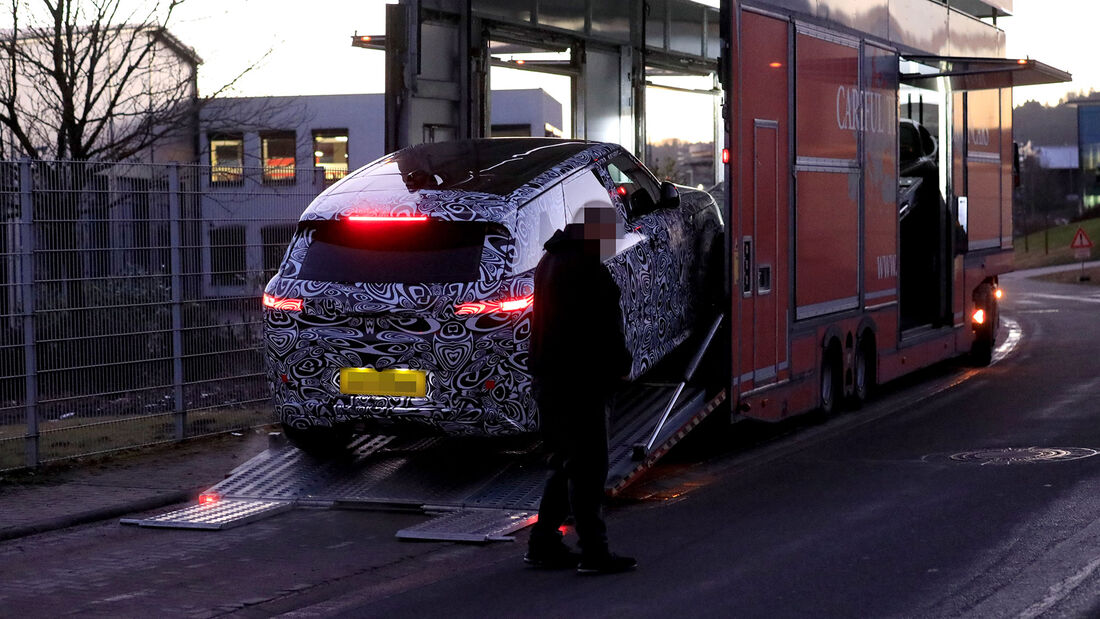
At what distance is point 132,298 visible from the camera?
39.0 ft

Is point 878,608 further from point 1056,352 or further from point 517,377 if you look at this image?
point 1056,352

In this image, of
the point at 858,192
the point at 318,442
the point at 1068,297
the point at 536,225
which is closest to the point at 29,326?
the point at 318,442

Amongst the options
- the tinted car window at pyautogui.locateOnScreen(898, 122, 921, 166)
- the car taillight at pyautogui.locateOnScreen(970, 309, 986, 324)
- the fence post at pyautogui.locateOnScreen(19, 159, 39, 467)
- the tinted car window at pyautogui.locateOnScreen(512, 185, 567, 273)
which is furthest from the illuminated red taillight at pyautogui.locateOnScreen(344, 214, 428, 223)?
the car taillight at pyautogui.locateOnScreen(970, 309, 986, 324)

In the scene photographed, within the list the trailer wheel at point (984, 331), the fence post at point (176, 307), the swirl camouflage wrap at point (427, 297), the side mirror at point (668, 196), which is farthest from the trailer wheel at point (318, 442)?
the trailer wheel at point (984, 331)

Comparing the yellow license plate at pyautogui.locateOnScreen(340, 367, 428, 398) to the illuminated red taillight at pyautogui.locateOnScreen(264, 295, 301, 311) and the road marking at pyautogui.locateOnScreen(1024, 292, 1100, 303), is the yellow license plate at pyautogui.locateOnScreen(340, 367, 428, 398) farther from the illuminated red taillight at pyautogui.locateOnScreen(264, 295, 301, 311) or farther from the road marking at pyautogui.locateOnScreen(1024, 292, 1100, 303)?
the road marking at pyautogui.locateOnScreen(1024, 292, 1100, 303)

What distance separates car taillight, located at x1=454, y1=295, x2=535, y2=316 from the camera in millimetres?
9125

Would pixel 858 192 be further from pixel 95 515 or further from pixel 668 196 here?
pixel 95 515

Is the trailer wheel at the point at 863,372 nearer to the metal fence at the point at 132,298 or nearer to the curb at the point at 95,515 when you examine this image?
the metal fence at the point at 132,298

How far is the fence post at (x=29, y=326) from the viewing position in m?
10.9

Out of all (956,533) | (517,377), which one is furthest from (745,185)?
(956,533)

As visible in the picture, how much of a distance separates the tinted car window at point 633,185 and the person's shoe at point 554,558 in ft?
11.6

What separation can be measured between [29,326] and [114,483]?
139cm

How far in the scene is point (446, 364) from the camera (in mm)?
9219

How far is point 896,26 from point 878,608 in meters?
9.77
